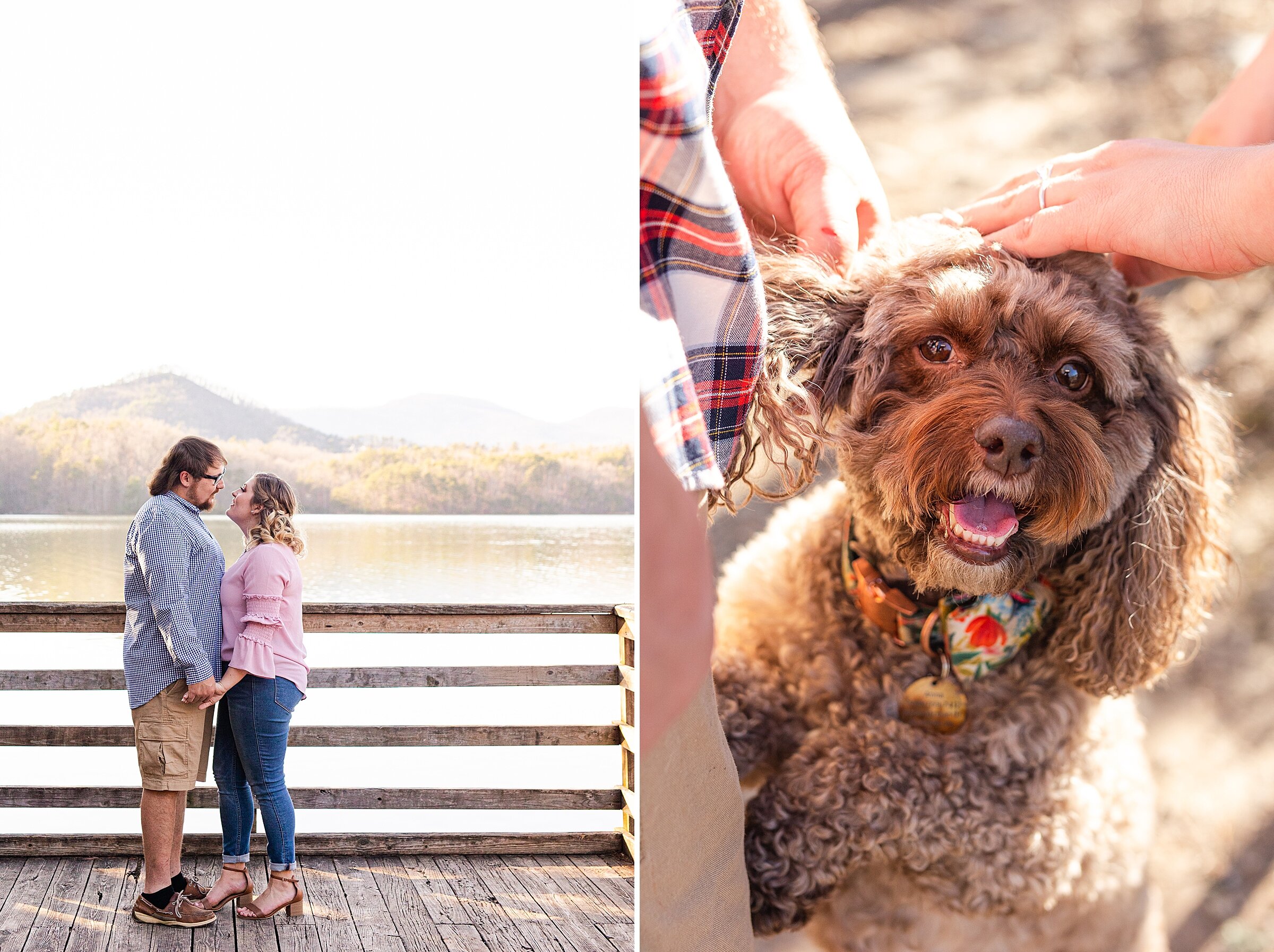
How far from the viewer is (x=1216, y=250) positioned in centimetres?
72

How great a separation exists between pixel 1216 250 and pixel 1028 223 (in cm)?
15

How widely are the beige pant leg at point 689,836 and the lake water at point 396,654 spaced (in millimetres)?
3038

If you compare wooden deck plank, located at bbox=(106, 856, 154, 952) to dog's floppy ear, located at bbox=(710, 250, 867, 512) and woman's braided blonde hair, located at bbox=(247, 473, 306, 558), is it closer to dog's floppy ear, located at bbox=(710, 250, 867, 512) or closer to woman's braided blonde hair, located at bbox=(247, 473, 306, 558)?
woman's braided blonde hair, located at bbox=(247, 473, 306, 558)

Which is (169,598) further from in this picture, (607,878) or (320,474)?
(607,878)

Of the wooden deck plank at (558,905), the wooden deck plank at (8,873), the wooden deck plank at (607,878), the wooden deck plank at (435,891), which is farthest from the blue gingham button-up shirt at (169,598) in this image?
the wooden deck plank at (607,878)

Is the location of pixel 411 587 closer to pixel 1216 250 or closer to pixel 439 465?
pixel 439 465

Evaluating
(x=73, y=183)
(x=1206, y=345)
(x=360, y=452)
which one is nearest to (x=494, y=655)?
(x=360, y=452)

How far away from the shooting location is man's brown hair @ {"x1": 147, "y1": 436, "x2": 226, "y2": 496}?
2.58 m

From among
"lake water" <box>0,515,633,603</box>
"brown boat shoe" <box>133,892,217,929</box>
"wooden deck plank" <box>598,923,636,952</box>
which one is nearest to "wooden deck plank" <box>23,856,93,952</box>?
"brown boat shoe" <box>133,892,217,929</box>

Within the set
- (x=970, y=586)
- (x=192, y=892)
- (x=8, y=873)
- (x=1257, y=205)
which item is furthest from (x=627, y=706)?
(x=1257, y=205)

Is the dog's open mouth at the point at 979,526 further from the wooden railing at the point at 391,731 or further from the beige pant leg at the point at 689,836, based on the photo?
the wooden railing at the point at 391,731

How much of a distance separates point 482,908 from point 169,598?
182 cm

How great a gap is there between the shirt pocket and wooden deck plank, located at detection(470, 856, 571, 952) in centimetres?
152

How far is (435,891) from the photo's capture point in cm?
359
